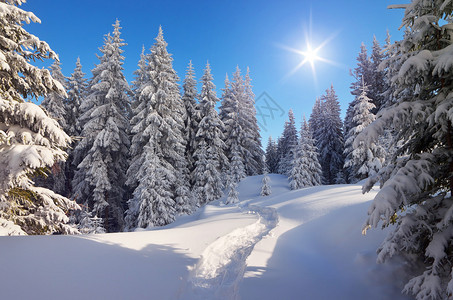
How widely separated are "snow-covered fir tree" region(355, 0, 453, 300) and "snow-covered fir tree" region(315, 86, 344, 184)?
107 feet

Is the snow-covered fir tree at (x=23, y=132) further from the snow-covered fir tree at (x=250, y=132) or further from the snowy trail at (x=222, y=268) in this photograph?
the snow-covered fir tree at (x=250, y=132)

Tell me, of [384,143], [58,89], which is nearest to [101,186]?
Answer: [58,89]

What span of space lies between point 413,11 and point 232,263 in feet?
23.3

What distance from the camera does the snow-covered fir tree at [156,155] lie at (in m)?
17.1

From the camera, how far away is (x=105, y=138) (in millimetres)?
18484

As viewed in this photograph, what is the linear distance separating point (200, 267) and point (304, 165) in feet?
82.7

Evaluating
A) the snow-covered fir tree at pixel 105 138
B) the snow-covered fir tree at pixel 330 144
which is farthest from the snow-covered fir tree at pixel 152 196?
the snow-covered fir tree at pixel 330 144

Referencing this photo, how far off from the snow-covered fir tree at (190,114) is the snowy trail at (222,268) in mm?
17572

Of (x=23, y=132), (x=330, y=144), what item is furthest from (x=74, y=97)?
(x=330, y=144)

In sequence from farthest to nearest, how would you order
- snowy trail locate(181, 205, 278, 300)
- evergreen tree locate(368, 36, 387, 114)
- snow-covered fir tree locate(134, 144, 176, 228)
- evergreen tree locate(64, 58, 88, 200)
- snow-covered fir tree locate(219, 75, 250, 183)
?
evergreen tree locate(368, 36, 387, 114) < snow-covered fir tree locate(219, 75, 250, 183) < evergreen tree locate(64, 58, 88, 200) < snow-covered fir tree locate(134, 144, 176, 228) < snowy trail locate(181, 205, 278, 300)

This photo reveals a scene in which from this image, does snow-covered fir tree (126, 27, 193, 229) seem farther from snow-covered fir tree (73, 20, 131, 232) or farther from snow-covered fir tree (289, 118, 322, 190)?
snow-covered fir tree (289, 118, 322, 190)

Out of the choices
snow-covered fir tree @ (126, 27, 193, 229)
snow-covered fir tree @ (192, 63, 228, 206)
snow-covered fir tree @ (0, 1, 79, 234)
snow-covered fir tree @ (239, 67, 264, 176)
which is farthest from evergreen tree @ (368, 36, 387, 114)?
snow-covered fir tree @ (0, 1, 79, 234)

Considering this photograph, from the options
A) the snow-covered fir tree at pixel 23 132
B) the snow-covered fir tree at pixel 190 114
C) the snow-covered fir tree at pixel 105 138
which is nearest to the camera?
the snow-covered fir tree at pixel 23 132

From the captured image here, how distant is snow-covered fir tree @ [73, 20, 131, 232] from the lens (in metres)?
18.6
